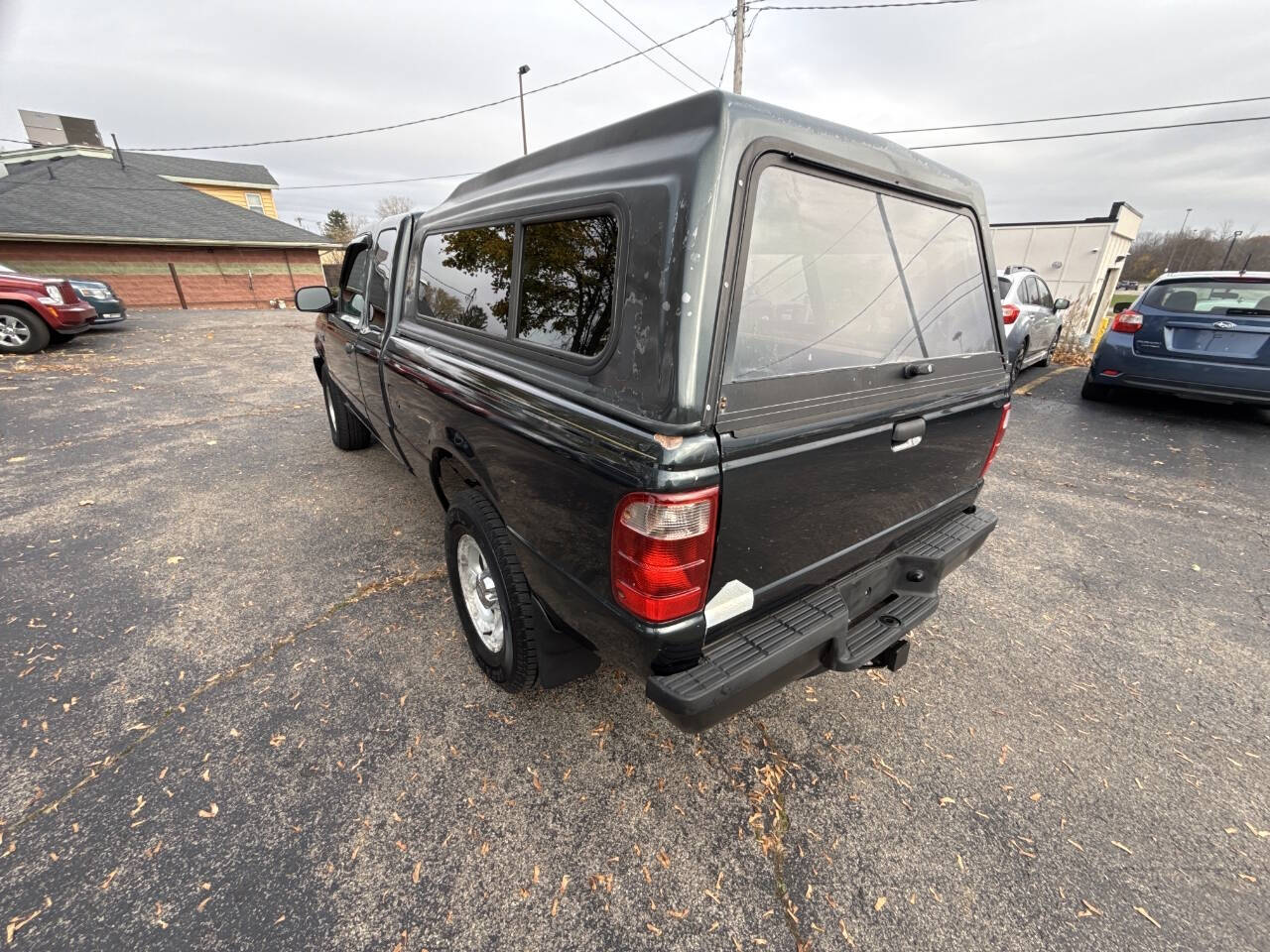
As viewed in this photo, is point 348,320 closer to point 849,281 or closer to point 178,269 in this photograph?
point 849,281

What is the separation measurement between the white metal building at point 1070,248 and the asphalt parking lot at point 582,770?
20896 millimetres

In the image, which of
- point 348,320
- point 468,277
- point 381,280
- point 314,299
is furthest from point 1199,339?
point 314,299

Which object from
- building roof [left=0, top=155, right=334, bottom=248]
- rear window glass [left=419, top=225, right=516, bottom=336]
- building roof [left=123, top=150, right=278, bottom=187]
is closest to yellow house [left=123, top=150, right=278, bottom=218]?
building roof [left=123, top=150, right=278, bottom=187]

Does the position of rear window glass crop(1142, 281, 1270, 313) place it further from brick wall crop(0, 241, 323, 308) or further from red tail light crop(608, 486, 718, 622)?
brick wall crop(0, 241, 323, 308)

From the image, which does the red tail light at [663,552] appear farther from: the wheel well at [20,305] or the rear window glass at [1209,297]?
the wheel well at [20,305]

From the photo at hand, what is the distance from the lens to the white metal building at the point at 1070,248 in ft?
62.3

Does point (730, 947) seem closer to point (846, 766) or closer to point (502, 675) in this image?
point (846, 766)

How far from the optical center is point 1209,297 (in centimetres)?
563

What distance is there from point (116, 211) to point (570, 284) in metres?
26.3

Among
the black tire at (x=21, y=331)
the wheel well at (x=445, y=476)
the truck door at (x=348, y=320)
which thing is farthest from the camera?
the black tire at (x=21, y=331)

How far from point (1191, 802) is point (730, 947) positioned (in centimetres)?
181

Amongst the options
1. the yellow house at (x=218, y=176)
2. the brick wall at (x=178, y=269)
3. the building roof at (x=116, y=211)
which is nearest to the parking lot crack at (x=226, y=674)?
the building roof at (x=116, y=211)

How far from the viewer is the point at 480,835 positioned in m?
1.75

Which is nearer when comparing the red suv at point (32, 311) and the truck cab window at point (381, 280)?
the truck cab window at point (381, 280)
